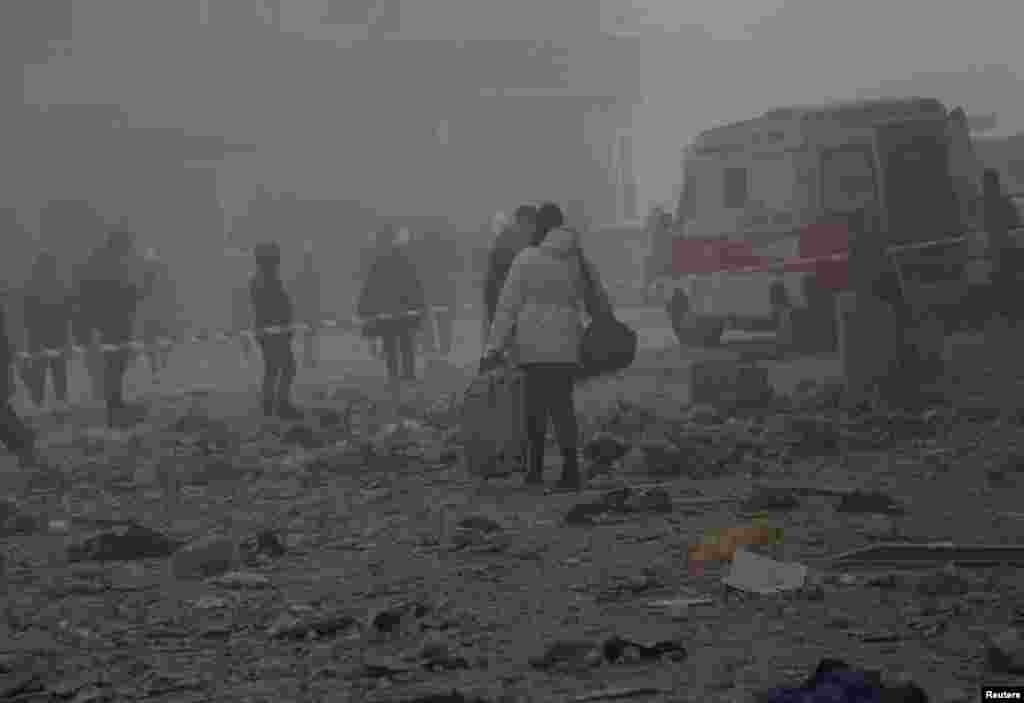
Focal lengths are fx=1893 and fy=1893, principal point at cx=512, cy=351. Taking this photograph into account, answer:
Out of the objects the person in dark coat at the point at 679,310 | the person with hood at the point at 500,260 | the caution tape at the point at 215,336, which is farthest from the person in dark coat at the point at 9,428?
the person in dark coat at the point at 679,310

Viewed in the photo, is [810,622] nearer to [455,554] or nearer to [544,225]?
[455,554]

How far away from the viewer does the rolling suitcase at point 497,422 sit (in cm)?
1090

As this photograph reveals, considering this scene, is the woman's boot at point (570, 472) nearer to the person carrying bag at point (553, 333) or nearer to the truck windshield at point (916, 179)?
the person carrying bag at point (553, 333)

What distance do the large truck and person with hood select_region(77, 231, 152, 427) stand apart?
230 inches

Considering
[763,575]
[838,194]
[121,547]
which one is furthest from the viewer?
[838,194]

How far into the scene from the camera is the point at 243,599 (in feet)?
25.7

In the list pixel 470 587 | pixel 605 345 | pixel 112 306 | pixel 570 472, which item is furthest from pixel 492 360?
pixel 112 306

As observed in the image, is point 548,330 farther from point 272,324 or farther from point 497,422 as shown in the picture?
point 272,324

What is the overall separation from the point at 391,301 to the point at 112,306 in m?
3.38

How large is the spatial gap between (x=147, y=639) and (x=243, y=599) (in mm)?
749

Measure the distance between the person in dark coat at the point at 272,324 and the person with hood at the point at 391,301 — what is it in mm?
2911

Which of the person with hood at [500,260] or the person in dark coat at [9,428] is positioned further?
the person with hood at [500,260]

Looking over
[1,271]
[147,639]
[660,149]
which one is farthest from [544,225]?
[660,149]

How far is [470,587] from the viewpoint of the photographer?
7.73m
